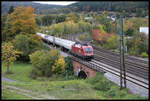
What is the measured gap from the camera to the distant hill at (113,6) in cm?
5319

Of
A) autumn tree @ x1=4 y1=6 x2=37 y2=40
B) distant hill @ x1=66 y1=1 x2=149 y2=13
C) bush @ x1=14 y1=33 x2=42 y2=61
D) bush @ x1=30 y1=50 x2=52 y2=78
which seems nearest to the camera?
bush @ x1=30 y1=50 x2=52 y2=78

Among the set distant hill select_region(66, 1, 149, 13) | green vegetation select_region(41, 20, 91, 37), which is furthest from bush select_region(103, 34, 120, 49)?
green vegetation select_region(41, 20, 91, 37)

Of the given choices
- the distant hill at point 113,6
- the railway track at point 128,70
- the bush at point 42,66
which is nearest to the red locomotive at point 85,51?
the railway track at point 128,70

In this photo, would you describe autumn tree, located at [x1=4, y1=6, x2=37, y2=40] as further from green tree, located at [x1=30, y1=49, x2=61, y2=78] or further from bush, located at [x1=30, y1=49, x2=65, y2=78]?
green tree, located at [x1=30, y1=49, x2=61, y2=78]

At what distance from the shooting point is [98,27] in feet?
170

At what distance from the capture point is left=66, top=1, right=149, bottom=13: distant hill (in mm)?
53188

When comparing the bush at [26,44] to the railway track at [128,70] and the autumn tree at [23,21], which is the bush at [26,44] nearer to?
the autumn tree at [23,21]

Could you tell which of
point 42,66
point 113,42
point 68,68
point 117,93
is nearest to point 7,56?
point 42,66

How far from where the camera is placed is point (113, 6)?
195ft

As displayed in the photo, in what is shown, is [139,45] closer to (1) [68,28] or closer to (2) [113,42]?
(2) [113,42]

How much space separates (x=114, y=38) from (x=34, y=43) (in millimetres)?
18017

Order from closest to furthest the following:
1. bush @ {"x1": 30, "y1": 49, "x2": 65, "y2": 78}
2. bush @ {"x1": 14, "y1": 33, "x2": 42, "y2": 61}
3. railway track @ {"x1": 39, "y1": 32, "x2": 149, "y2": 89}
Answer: railway track @ {"x1": 39, "y1": 32, "x2": 149, "y2": 89}, bush @ {"x1": 30, "y1": 49, "x2": 65, "y2": 78}, bush @ {"x1": 14, "y1": 33, "x2": 42, "y2": 61}

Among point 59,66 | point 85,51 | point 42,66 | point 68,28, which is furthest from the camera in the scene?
point 68,28

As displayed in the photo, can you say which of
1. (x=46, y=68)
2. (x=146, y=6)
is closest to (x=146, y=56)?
(x=46, y=68)
